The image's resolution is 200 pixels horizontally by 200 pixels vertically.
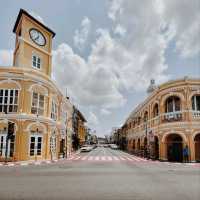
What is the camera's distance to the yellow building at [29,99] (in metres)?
22.1

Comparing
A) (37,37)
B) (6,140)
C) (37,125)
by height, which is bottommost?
(6,140)

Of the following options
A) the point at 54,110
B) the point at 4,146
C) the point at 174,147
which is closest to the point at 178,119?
the point at 174,147

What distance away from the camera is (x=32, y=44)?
27.0 m

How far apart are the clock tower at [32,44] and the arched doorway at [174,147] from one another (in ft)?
58.3

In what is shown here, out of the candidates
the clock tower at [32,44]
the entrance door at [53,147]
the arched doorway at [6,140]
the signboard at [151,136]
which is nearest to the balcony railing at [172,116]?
the signboard at [151,136]

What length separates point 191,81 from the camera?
24.6 meters

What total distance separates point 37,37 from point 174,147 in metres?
22.1

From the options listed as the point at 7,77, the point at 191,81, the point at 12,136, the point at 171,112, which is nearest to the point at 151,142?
the point at 171,112

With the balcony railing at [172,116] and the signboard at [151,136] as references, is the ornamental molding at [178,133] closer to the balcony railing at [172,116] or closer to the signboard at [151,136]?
the balcony railing at [172,116]

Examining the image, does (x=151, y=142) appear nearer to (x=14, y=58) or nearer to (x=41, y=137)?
(x=41, y=137)

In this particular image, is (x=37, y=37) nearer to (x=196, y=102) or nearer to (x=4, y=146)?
(x=4, y=146)

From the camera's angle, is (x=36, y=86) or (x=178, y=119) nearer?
(x=36, y=86)

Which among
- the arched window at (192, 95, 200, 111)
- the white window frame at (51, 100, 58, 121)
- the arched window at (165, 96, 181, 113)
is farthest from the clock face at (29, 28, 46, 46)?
the arched window at (192, 95, 200, 111)

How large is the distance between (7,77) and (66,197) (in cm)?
1813
